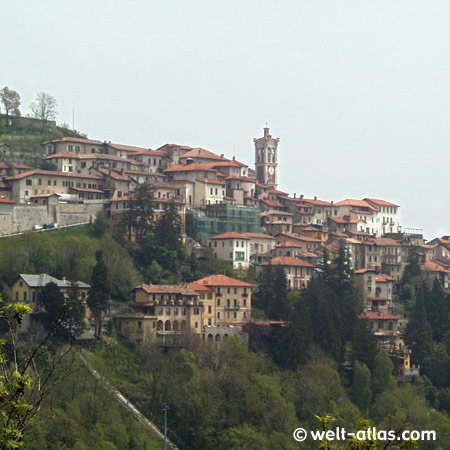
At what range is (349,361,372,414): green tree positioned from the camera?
75812mm

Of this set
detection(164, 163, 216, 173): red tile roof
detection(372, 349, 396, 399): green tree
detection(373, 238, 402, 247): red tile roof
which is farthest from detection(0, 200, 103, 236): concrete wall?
detection(373, 238, 402, 247): red tile roof

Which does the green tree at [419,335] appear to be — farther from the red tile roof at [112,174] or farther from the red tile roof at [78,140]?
the red tile roof at [78,140]

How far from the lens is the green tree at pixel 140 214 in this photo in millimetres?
89062

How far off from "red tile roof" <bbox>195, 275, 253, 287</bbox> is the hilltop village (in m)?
0.07

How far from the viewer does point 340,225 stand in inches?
4323

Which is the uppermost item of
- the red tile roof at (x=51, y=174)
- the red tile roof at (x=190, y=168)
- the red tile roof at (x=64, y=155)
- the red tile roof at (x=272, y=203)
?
the red tile roof at (x=64, y=155)

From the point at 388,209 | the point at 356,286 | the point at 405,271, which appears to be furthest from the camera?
the point at 388,209

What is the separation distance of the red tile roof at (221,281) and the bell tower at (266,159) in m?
34.4

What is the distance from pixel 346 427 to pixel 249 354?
9.54m

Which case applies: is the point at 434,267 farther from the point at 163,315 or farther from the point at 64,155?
the point at 163,315

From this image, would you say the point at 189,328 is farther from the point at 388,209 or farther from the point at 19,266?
the point at 388,209

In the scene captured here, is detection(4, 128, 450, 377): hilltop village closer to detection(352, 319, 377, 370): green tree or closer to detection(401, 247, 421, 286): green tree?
detection(401, 247, 421, 286): green tree

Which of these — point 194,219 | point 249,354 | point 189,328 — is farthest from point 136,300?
point 194,219

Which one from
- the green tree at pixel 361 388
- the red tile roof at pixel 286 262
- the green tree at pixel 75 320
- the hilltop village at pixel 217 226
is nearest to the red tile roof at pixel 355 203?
the hilltop village at pixel 217 226
